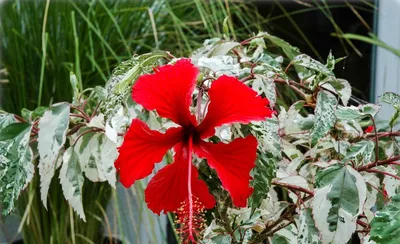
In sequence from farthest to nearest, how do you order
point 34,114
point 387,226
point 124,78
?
point 34,114 < point 124,78 < point 387,226

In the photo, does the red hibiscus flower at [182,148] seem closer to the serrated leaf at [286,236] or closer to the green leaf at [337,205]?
the green leaf at [337,205]

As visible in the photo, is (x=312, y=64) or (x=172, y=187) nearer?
(x=172, y=187)

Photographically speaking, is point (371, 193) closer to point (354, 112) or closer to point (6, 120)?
point (354, 112)

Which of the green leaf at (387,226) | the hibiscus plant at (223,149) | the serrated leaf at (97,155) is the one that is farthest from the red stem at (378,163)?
the serrated leaf at (97,155)

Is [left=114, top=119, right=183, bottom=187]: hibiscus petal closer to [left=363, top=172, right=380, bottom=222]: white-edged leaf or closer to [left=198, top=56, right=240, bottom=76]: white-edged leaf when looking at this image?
[left=198, top=56, right=240, bottom=76]: white-edged leaf

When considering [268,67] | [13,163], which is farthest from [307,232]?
[13,163]

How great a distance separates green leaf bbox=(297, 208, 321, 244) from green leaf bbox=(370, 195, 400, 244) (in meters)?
0.10

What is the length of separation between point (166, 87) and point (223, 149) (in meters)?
0.06

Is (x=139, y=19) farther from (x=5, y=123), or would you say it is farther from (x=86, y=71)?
(x=5, y=123)

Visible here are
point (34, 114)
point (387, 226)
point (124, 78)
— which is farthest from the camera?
point (34, 114)

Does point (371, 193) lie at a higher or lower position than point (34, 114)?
lower

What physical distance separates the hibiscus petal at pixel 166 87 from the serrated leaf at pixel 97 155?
0.50 ft

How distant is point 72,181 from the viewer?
56 centimetres

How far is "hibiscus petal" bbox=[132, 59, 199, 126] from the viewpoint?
1.36 ft
